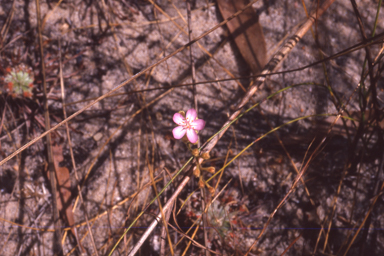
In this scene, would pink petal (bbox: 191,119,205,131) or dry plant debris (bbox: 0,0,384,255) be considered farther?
dry plant debris (bbox: 0,0,384,255)

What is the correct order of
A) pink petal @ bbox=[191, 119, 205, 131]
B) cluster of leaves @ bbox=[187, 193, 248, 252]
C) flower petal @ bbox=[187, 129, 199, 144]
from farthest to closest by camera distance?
cluster of leaves @ bbox=[187, 193, 248, 252] → pink petal @ bbox=[191, 119, 205, 131] → flower petal @ bbox=[187, 129, 199, 144]

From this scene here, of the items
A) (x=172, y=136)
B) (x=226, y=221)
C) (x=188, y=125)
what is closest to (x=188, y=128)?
(x=188, y=125)

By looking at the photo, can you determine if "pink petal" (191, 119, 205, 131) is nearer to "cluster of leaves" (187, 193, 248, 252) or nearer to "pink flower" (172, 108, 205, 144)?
"pink flower" (172, 108, 205, 144)

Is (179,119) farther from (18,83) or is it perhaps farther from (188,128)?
(18,83)

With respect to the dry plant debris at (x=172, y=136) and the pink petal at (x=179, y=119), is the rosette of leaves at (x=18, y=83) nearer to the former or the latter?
the dry plant debris at (x=172, y=136)

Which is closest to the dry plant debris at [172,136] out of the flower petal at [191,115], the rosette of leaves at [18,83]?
the rosette of leaves at [18,83]

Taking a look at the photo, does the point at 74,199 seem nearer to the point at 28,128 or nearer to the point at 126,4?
the point at 28,128

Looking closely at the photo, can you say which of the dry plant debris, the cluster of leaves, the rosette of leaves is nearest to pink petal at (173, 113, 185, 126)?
the dry plant debris
